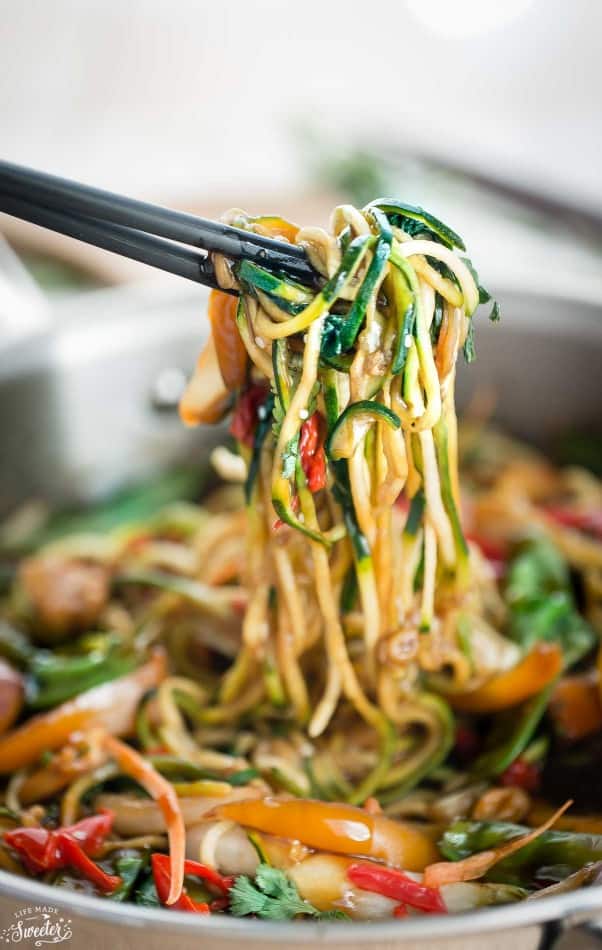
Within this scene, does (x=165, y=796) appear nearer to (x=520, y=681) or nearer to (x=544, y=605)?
(x=520, y=681)

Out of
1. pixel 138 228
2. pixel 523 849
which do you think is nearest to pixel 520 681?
pixel 523 849

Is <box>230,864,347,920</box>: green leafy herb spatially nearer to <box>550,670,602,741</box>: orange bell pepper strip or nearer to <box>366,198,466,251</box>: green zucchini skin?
<box>550,670,602,741</box>: orange bell pepper strip

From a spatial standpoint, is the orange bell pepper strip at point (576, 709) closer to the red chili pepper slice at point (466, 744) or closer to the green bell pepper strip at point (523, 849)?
the red chili pepper slice at point (466, 744)

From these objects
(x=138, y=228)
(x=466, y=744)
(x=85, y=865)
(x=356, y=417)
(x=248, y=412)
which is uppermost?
(x=138, y=228)

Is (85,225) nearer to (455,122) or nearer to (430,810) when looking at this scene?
(430,810)

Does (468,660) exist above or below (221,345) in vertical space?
below

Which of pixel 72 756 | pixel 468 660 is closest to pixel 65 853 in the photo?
pixel 72 756
